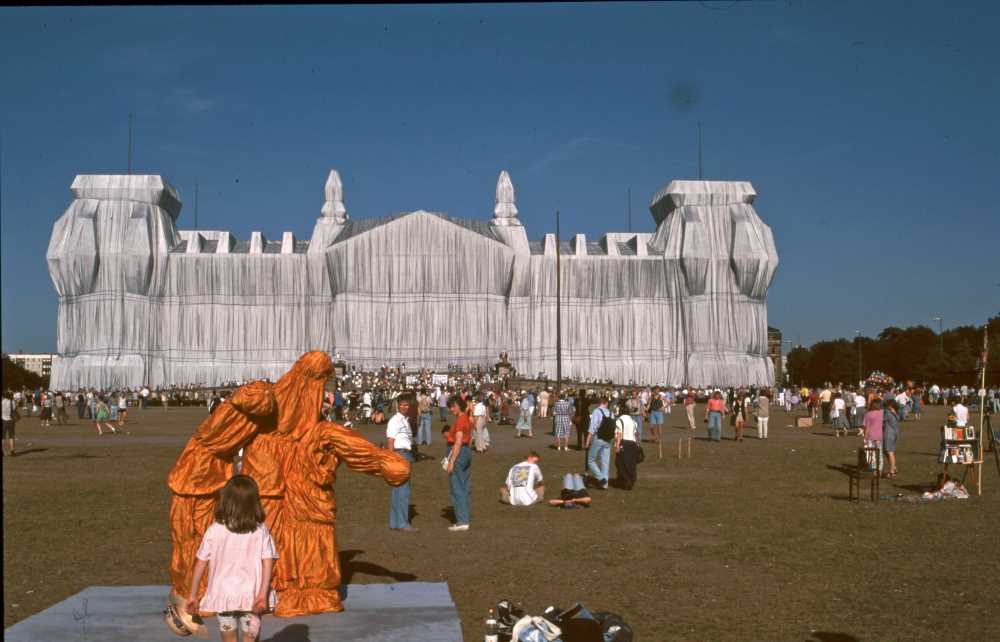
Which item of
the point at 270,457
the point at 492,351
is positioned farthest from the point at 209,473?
A: the point at 492,351

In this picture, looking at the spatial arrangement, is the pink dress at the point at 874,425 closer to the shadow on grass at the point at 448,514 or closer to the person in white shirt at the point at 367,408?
the shadow on grass at the point at 448,514

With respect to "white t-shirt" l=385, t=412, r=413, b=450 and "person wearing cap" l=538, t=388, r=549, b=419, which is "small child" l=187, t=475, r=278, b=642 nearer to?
"white t-shirt" l=385, t=412, r=413, b=450

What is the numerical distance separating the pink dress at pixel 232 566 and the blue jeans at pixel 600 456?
1256 cm

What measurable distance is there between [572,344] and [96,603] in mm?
66863

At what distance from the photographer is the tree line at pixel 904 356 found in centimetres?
7988

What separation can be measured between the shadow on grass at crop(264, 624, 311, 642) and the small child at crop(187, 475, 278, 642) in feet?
4.66

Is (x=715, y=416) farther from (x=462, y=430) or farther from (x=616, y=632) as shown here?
(x=616, y=632)

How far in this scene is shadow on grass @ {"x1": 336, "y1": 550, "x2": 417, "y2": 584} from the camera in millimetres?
9984

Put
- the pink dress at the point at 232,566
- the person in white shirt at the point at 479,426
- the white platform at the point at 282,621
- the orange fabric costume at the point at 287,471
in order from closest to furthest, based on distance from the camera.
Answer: the pink dress at the point at 232,566
the white platform at the point at 282,621
the orange fabric costume at the point at 287,471
the person in white shirt at the point at 479,426

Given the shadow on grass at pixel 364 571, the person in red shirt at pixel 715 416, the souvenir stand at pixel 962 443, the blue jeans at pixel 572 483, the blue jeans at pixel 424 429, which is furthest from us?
the person in red shirt at pixel 715 416

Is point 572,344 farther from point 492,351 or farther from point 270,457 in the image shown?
point 270,457

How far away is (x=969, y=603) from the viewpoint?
8.88m


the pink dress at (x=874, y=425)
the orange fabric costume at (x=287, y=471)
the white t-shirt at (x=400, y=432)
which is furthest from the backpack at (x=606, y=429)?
the orange fabric costume at (x=287, y=471)

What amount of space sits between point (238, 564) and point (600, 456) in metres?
12.8
